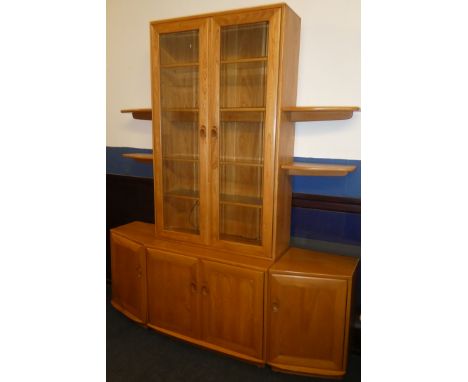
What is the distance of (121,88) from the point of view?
325 cm

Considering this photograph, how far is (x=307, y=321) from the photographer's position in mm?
2127

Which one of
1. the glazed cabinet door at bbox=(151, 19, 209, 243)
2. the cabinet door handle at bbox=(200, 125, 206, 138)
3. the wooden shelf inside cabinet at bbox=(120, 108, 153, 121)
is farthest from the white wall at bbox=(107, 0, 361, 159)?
the wooden shelf inside cabinet at bbox=(120, 108, 153, 121)

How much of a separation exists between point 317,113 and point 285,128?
0.23m

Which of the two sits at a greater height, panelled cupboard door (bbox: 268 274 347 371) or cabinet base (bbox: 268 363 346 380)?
panelled cupboard door (bbox: 268 274 347 371)

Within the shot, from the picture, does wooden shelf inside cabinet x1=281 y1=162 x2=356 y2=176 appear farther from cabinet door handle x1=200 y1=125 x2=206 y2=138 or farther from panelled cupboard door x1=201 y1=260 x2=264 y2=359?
panelled cupboard door x1=201 y1=260 x2=264 y2=359

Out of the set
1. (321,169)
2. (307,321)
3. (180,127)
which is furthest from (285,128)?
(307,321)

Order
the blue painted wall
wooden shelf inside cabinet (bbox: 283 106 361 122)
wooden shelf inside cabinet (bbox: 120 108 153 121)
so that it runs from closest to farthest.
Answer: wooden shelf inside cabinet (bbox: 283 106 361 122)
the blue painted wall
wooden shelf inside cabinet (bbox: 120 108 153 121)

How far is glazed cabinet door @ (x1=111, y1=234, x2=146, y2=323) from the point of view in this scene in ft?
8.71

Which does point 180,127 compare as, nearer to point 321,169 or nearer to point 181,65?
point 181,65

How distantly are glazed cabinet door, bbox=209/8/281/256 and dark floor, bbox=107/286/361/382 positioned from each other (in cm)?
77
